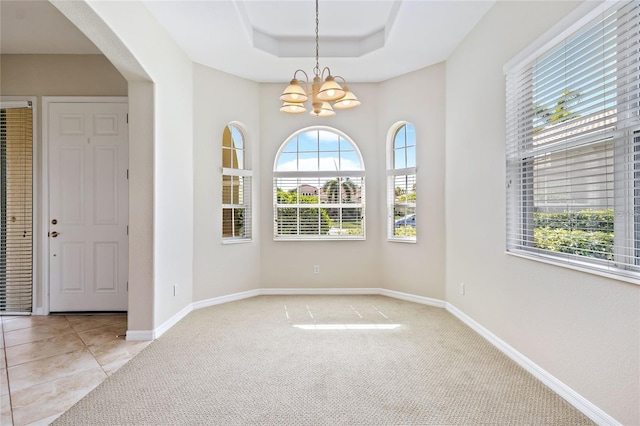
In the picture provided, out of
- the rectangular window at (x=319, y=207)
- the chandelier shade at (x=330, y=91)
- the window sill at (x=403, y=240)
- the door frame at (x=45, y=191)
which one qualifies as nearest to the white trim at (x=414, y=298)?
the window sill at (x=403, y=240)

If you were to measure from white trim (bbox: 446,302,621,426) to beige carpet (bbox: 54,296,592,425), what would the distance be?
0.05m

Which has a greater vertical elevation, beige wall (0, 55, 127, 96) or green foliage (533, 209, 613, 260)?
beige wall (0, 55, 127, 96)

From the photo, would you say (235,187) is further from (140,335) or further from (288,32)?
(140,335)

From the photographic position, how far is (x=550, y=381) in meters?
2.24

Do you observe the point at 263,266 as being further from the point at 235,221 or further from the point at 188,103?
the point at 188,103

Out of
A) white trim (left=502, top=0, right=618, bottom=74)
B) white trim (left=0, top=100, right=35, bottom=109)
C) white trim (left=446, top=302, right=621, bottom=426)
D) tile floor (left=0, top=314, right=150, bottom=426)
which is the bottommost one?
tile floor (left=0, top=314, right=150, bottom=426)

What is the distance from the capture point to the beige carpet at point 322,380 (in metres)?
1.93

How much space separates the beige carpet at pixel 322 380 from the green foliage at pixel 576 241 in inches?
36.9

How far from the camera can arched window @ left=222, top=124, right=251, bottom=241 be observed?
4484 mm

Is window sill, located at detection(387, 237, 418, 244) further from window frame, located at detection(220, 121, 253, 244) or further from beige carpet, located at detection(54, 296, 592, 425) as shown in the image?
window frame, located at detection(220, 121, 253, 244)

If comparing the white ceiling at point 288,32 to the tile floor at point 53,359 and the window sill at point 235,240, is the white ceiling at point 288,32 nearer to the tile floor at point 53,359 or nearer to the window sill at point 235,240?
the window sill at point 235,240

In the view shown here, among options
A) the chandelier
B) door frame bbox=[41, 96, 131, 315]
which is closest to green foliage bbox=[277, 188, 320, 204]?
the chandelier

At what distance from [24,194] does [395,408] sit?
177 inches

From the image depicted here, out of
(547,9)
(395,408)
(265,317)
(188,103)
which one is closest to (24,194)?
(188,103)
